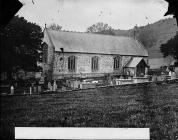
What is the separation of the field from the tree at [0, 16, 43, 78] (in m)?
1.12

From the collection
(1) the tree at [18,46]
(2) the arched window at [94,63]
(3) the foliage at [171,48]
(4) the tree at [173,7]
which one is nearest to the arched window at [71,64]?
(2) the arched window at [94,63]

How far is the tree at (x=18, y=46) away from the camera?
817 cm

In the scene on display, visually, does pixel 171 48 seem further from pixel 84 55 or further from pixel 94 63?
pixel 84 55

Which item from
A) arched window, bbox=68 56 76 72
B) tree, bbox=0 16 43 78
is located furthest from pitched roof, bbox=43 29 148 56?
tree, bbox=0 16 43 78

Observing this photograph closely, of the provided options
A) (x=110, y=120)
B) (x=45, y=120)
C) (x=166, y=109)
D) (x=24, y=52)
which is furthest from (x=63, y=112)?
(x=166, y=109)

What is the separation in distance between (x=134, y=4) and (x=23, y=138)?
4675mm

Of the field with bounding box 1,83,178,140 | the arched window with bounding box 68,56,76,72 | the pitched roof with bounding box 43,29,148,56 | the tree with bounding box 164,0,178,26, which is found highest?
the pitched roof with bounding box 43,29,148,56

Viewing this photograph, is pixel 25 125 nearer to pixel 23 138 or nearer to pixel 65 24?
pixel 23 138

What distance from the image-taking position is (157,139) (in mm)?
6527

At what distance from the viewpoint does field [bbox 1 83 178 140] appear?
23.5 ft

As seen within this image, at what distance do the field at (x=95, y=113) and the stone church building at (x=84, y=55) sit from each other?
373 cm

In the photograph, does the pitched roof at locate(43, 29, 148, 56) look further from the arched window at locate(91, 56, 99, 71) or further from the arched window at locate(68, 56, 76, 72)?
the arched window at locate(91, 56, 99, 71)

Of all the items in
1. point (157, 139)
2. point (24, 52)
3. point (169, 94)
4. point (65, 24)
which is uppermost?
point (65, 24)

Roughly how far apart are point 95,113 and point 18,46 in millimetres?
3525
